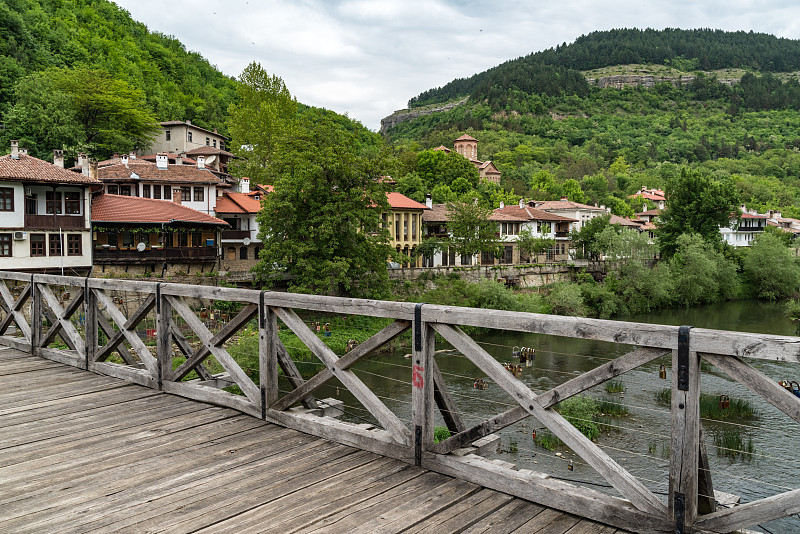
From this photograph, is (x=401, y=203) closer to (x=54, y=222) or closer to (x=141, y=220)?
(x=141, y=220)

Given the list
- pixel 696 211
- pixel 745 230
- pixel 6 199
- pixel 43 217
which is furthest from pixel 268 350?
pixel 745 230

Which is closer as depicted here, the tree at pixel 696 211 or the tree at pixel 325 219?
the tree at pixel 325 219

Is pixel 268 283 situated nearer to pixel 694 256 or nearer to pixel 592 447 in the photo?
pixel 592 447

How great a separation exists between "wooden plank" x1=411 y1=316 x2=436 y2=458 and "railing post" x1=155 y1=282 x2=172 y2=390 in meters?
3.16

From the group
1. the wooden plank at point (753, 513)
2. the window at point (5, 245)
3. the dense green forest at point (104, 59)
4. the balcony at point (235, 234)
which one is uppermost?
the dense green forest at point (104, 59)

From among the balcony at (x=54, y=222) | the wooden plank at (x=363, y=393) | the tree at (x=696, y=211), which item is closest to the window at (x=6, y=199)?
the balcony at (x=54, y=222)

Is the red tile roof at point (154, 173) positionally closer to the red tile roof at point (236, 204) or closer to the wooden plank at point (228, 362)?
the red tile roof at point (236, 204)

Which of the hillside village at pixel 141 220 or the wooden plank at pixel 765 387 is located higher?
the hillside village at pixel 141 220

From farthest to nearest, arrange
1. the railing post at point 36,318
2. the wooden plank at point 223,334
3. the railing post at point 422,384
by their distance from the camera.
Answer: the railing post at point 36,318 < the wooden plank at point 223,334 < the railing post at point 422,384

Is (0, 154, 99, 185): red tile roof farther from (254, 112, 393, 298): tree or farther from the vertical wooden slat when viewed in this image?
the vertical wooden slat

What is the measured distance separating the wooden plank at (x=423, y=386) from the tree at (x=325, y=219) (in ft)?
98.9

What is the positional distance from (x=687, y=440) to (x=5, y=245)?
37419mm

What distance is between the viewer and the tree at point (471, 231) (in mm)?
54044

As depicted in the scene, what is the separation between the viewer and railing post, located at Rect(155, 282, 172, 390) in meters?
6.26
